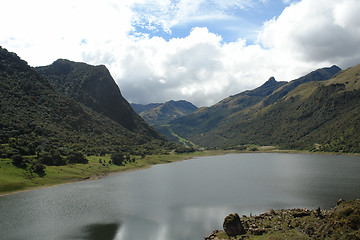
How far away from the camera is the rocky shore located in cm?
3881

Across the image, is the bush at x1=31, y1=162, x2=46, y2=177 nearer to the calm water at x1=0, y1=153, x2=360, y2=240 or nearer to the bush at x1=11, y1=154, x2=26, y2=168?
the bush at x1=11, y1=154, x2=26, y2=168

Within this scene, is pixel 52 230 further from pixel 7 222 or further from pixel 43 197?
pixel 43 197

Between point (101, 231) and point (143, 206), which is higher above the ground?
point (101, 231)

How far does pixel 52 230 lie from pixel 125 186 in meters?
61.9

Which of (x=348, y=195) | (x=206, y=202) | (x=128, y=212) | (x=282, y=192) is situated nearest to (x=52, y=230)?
(x=128, y=212)

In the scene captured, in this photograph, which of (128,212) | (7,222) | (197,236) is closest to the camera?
(197,236)

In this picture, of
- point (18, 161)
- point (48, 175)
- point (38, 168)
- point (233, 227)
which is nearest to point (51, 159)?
point (48, 175)

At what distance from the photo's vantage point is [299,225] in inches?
1898

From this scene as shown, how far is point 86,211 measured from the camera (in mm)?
77188

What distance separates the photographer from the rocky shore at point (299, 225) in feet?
127

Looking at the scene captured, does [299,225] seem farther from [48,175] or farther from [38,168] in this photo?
[38,168]

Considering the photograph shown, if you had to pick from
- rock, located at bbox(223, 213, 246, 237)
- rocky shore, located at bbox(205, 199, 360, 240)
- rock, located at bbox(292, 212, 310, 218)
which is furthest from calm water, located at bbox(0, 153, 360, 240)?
rock, located at bbox(292, 212, 310, 218)

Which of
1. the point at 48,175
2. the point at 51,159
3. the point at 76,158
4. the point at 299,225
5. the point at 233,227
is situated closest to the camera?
the point at 299,225

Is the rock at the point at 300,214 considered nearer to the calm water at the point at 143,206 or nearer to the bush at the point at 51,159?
the calm water at the point at 143,206
